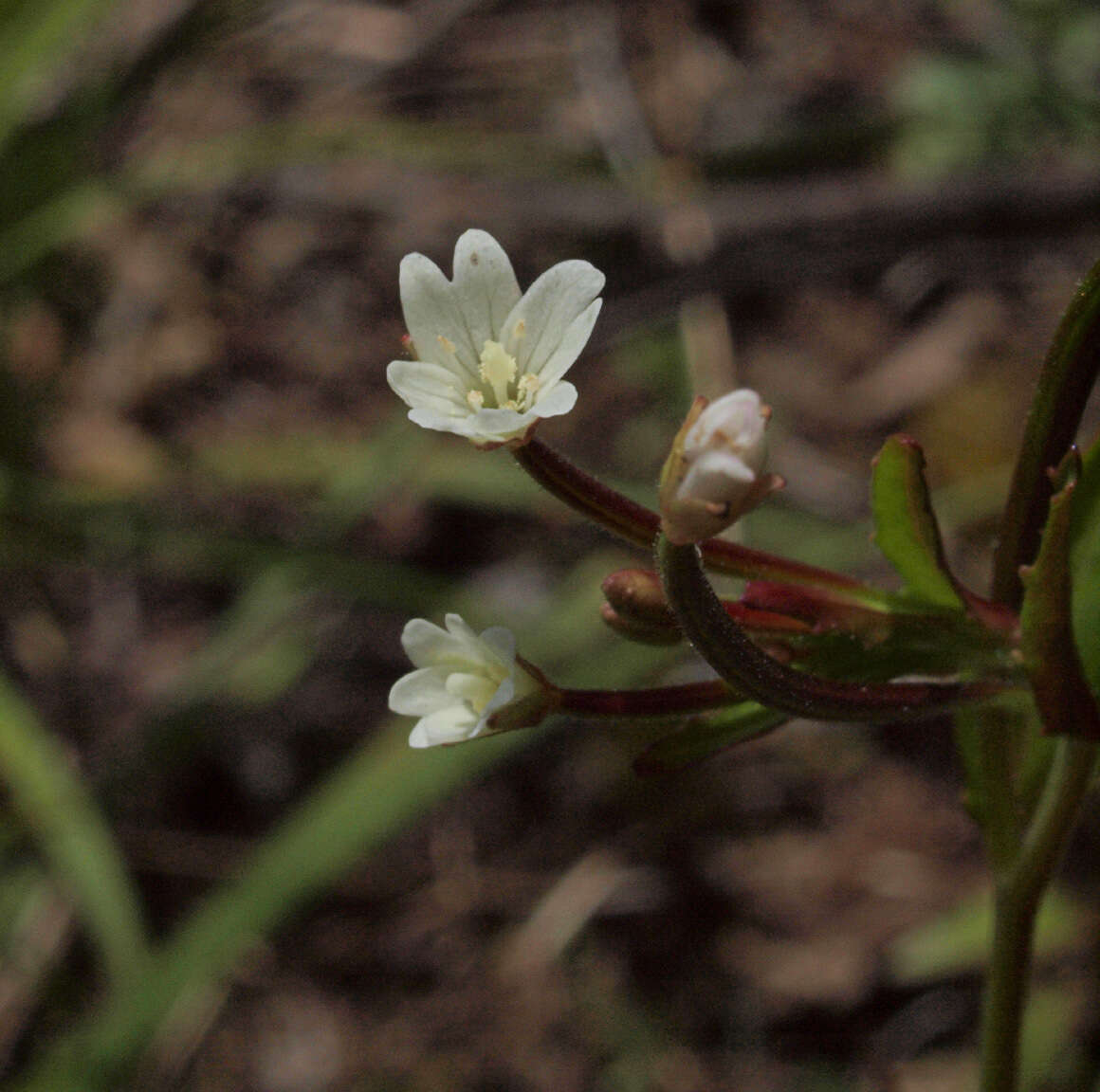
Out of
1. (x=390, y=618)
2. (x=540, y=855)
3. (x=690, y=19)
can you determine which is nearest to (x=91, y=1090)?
(x=540, y=855)

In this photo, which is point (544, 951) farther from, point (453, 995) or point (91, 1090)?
point (91, 1090)

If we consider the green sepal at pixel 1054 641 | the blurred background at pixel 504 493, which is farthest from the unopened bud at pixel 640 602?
the blurred background at pixel 504 493

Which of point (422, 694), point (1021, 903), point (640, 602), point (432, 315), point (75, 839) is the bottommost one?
point (75, 839)

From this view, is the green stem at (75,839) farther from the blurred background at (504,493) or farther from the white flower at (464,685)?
the white flower at (464,685)

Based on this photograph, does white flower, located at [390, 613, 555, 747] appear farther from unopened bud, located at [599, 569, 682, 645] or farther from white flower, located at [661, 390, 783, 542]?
white flower, located at [661, 390, 783, 542]

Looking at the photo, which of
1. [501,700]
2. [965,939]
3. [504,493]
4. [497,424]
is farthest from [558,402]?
[504,493]

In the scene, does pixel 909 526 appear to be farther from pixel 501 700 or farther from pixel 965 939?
pixel 965 939

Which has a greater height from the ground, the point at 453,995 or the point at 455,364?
the point at 455,364
